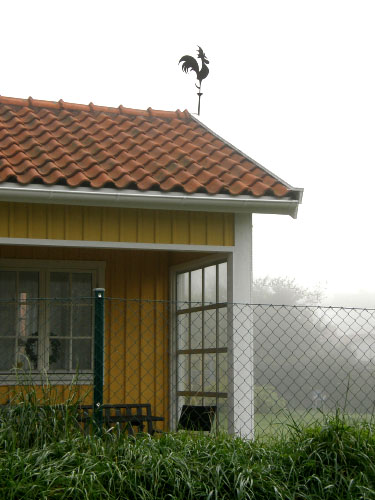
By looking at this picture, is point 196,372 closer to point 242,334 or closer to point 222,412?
point 222,412

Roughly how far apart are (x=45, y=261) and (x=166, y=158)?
215cm

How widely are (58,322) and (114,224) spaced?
2500 mm

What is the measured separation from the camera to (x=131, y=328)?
11.0m

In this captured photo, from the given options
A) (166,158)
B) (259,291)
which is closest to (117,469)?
(166,158)

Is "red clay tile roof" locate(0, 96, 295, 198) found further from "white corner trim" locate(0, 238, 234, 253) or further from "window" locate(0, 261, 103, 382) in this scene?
"window" locate(0, 261, 103, 382)

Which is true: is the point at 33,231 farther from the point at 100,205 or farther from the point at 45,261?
the point at 45,261

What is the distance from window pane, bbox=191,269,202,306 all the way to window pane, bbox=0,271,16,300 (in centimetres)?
230

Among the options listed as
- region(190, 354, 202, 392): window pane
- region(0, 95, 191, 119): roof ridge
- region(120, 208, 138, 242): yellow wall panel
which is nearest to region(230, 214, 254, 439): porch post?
region(120, 208, 138, 242): yellow wall panel

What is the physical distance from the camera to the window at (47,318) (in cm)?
1070

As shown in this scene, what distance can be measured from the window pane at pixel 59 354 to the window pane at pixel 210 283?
6.67 ft

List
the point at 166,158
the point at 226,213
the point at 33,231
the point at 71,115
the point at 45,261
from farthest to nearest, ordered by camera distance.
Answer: the point at 71,115 < the point at 45,261 < the point at 166,158 < the point at 226,213 < the point at 33,231

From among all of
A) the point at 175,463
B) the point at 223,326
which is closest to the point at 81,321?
the point at 223,326

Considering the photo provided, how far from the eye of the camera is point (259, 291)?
3341 cm

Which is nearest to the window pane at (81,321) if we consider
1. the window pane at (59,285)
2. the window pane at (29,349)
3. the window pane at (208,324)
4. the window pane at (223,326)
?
the window pane at (59,285)
